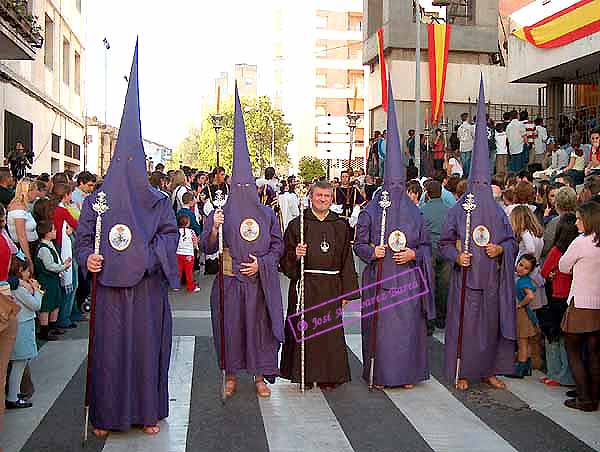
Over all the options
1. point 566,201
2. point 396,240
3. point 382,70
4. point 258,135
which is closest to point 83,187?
point 396,240

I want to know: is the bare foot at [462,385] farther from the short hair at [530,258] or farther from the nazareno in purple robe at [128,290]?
the nazareno in purple robe at [128,290]

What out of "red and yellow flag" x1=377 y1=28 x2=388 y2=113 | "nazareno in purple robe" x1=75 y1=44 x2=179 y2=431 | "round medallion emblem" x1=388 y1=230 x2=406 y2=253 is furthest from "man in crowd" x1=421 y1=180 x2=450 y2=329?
"red and yellow flag" x1=377 y1=28 x2=388 y2=113

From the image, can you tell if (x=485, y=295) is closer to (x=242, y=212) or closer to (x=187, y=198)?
(x=242, y=212)

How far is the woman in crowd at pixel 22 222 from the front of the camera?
8.42 metres

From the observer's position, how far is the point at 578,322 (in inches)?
257

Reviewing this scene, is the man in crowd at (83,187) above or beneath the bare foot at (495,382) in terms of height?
above

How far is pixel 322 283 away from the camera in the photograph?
725cm

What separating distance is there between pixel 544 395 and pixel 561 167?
10255 millimetres

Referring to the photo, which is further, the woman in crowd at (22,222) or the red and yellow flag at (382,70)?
the red and yellow flag at (382,70)

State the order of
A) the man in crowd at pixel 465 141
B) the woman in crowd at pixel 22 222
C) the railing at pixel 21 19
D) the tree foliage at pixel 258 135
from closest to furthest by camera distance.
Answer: the woman in crowd at pixel 22 222
the railing at pixel 21 19
the man in crowd at pixel 465 141
the tree foliage at pixel 258 135

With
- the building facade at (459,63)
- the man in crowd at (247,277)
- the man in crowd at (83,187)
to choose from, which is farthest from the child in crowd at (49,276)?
the building facade at (459,63)


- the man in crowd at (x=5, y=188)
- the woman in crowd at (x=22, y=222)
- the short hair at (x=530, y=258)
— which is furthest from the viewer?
the man in crowd at (x=5, y=188)

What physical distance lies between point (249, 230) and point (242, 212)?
170mm

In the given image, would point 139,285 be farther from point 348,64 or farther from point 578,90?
point 348,64
